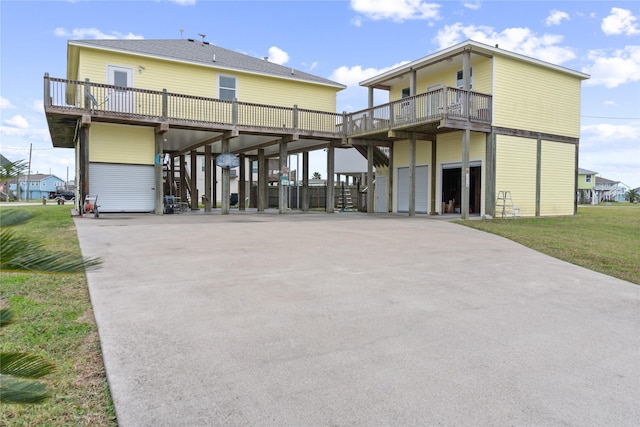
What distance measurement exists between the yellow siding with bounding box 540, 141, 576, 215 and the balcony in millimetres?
4244

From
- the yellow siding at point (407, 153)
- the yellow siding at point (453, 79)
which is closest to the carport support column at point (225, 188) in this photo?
the yellow siding at point (407, 153)

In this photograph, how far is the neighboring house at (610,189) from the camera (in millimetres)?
79000

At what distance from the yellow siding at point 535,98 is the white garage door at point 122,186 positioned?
14.3 metres

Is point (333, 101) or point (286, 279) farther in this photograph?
point (333, 101)

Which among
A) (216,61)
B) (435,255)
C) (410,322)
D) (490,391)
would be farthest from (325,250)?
(216,61)

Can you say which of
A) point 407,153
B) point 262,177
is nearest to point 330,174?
point 407,153

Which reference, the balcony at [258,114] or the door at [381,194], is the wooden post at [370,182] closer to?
the balcony at [258,114]

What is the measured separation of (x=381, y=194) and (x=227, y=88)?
930 centimetres

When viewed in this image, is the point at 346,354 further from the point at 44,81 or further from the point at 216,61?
the point at 216,61

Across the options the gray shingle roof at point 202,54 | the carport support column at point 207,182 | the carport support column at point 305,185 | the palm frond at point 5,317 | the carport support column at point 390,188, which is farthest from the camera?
the carport support column at point 305,185

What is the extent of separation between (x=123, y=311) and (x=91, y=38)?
17.8 m

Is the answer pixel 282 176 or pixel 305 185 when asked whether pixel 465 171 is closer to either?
pixel 282 176

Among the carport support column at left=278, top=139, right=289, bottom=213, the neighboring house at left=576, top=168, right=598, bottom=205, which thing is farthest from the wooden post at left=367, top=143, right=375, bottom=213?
the neighboring house at left=576, top=168, right=598, bottom=205

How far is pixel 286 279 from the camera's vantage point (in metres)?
5.89
